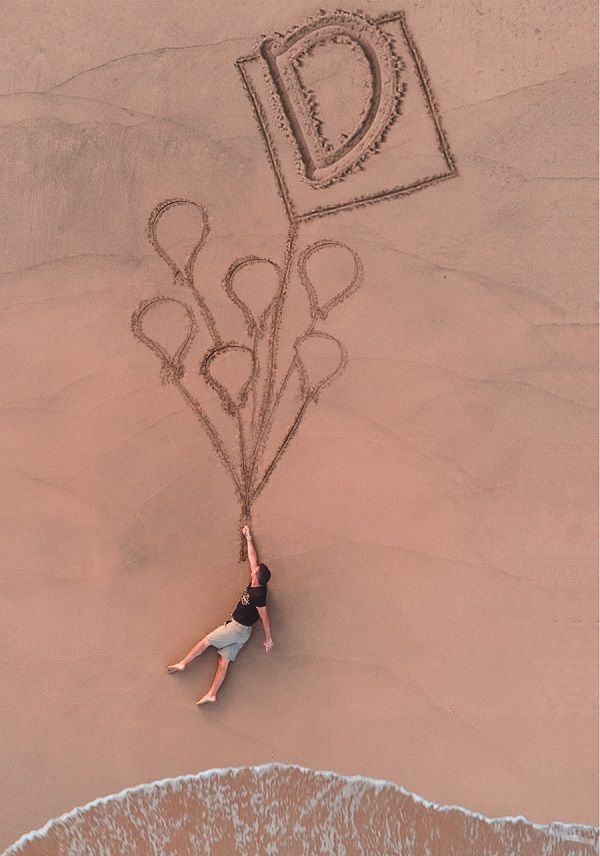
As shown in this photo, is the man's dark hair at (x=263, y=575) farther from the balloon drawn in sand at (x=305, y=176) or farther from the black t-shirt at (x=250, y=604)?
the balloon drawn in sand at (x=305, y=176)

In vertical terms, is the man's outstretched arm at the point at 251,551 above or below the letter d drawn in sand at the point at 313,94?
below

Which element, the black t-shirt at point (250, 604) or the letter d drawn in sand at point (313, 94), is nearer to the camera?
the black t-shirt at point (250, 604)

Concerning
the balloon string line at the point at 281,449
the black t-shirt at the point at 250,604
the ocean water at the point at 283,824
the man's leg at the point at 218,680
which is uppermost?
the balloon string line at the point at 281,449

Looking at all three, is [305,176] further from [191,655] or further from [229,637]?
[191,655]

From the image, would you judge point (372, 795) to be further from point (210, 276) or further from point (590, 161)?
point (590, 161)

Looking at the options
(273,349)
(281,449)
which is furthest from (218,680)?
(273,349)

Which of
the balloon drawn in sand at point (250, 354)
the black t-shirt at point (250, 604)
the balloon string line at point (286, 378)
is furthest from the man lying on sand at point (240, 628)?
the balloon string line at point (286, 378)
